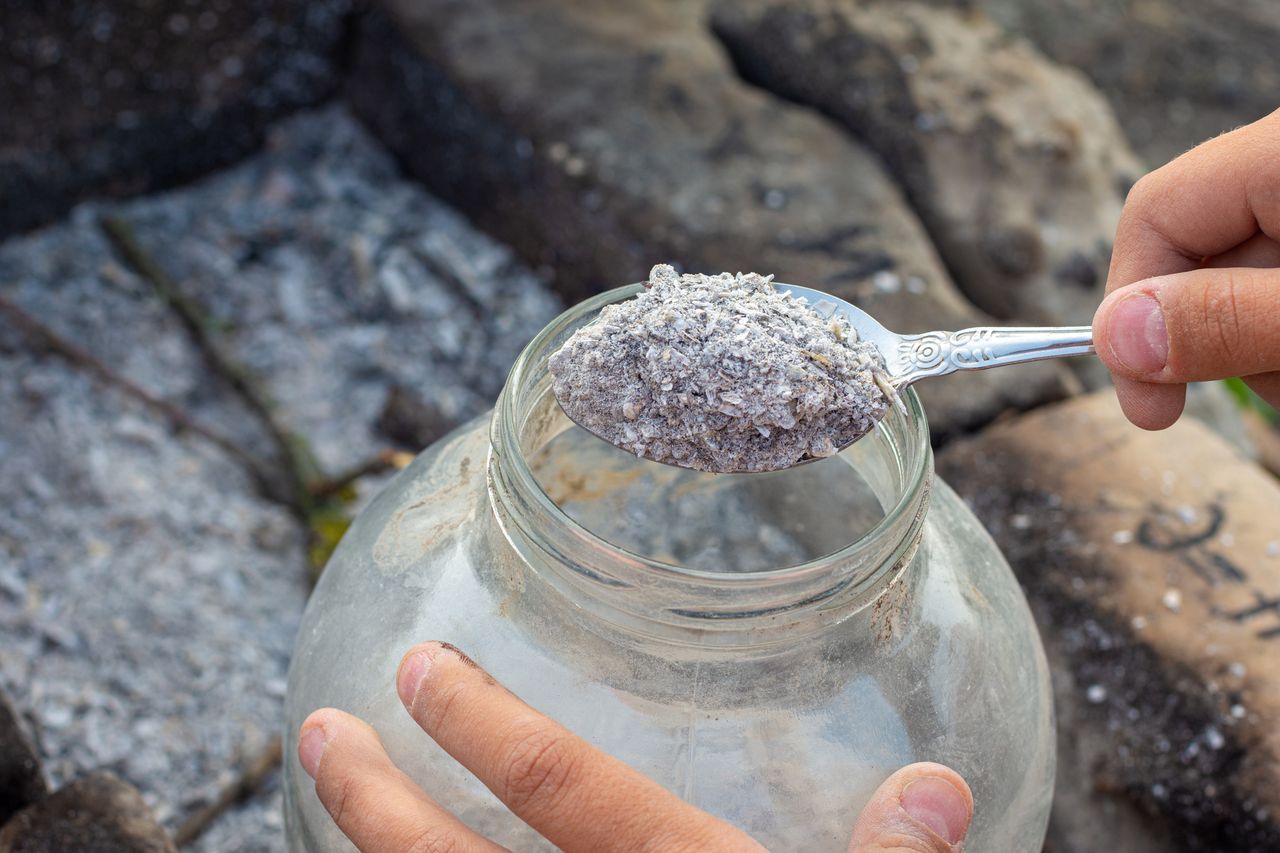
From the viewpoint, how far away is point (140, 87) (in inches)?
81.2

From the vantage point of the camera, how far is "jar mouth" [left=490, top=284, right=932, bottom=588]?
75cm

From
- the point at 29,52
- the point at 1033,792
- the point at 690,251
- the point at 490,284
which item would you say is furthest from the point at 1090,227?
the point at 29,52

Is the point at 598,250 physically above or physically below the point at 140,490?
above

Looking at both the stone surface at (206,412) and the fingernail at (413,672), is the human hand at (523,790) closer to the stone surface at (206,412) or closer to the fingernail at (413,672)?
the fingernail at (413,672)

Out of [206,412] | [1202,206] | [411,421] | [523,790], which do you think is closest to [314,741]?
[523,790]

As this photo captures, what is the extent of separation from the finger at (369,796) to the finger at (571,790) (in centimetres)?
5

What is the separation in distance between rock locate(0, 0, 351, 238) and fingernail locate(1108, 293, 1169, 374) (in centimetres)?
171

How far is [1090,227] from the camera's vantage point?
2041 mm

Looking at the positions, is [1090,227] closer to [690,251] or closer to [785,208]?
[785,208]

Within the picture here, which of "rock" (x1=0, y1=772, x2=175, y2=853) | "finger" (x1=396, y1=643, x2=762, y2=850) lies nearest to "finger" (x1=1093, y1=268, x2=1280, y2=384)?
"finger" (x1=396, y1=643, x2=762, y2=850)

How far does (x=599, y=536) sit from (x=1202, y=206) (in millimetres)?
561

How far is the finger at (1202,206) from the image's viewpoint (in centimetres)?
94

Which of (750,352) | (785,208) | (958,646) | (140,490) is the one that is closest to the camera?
(750,352)

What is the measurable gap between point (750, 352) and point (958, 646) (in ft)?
1.01
